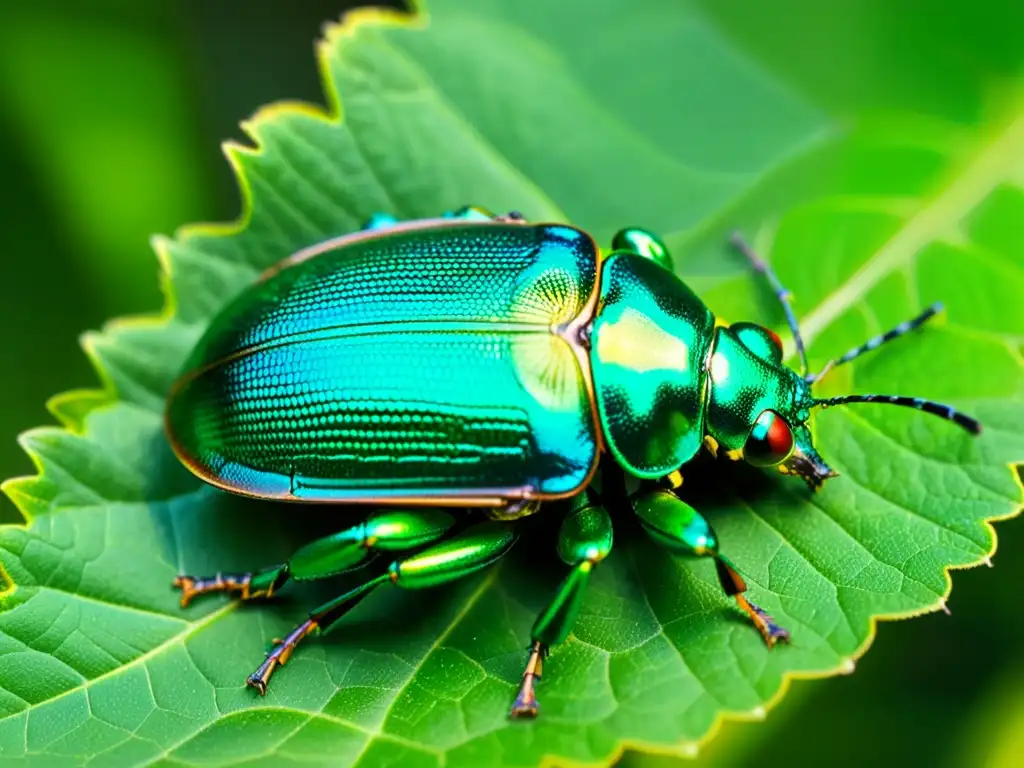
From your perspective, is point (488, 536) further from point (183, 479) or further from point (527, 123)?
point (527, 123)

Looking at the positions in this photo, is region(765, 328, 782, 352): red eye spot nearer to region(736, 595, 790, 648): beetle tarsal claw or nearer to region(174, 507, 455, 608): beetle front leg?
region(736, 595, 790, 648): beetle tarsal claw

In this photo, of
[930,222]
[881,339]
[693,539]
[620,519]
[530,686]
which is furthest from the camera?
[930,222]

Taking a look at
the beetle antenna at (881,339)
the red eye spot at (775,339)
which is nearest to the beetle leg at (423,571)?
the red eye spot at (775,339)

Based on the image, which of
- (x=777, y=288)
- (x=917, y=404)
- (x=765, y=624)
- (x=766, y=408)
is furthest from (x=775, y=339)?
(x=765, y=624)

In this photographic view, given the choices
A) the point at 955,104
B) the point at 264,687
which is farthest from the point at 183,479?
the point at 955,104

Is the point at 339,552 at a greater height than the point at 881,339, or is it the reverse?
the point at 881,339

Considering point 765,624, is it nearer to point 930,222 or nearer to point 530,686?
point 530,686
